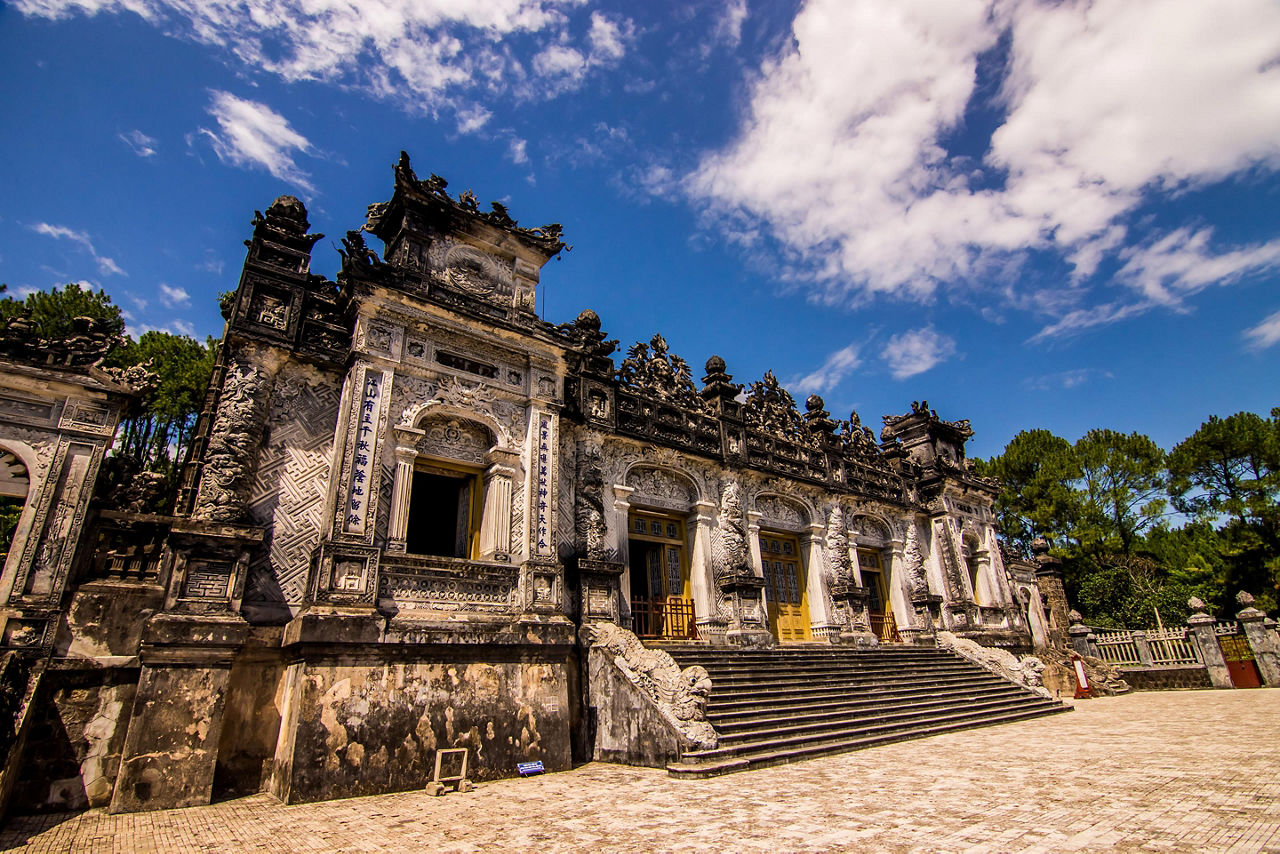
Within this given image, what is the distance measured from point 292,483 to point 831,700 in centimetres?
892

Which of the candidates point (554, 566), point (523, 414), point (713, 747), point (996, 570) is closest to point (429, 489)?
point (523, 414)

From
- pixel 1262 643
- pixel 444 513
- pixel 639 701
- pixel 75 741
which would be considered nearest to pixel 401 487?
pixel 444 513

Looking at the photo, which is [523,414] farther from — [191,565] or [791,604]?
[791,604]

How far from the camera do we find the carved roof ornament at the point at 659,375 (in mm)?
13711

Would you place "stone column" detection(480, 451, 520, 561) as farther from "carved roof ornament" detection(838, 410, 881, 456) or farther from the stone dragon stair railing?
"carved roof ornament" detection(838, 410, 881, 456)

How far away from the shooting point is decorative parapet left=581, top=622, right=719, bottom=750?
25.9ft

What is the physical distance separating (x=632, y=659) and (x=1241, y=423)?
3036 centimetres

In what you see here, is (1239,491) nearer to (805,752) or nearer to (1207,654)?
(1207,654)

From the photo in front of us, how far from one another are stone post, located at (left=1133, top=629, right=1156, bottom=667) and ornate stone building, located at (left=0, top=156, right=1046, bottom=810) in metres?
12.3

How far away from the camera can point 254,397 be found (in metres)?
8.63

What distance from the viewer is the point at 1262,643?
56.2 ft

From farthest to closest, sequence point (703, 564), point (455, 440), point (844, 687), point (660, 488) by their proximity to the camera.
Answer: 1. point (660, 488)
2. point (703, 564)
3. point (844, 687)
4. point (455, 440)

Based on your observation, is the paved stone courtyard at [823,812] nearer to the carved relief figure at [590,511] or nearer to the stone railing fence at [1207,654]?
the carved relief figure at [590,511]

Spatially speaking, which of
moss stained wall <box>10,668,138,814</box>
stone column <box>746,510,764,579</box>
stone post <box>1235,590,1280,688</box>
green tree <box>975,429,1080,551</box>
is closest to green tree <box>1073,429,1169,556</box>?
green tree <box>975,429,1080,551</box>
